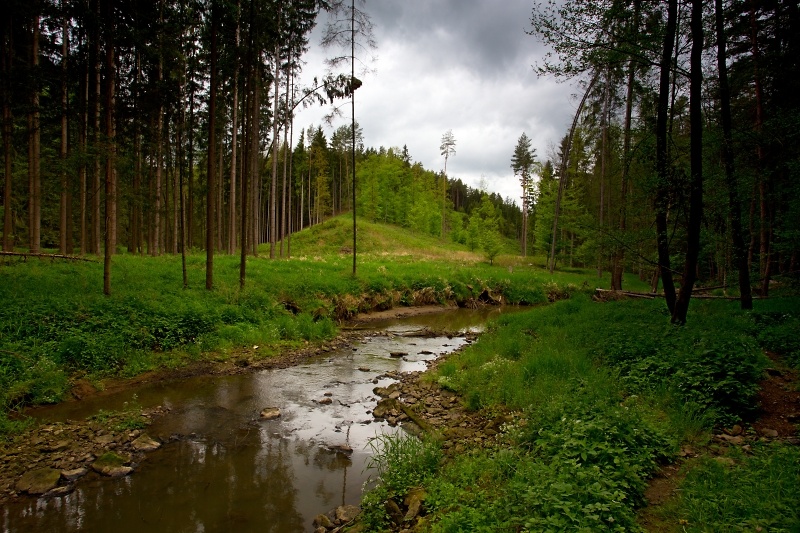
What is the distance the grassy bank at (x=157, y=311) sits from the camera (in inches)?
368

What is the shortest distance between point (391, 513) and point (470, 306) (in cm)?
2051

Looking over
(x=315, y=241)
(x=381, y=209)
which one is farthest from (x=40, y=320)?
(x=381, y=209)

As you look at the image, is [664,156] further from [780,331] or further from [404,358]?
[404,358]

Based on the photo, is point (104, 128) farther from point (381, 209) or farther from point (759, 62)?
point (381, 209)

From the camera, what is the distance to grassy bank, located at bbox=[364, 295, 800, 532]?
3613mm

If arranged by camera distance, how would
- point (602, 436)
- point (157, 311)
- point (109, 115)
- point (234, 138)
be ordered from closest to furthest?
point (602, 436)
point (109, 115)
point (157, 311)
point (234, 138)

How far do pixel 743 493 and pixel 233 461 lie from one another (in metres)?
7.03

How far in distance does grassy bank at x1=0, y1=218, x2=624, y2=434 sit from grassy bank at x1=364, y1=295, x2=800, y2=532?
7.64m

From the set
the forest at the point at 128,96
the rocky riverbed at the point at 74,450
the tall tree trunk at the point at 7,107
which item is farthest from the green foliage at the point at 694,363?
the tall tree trunk at the point at 7,107

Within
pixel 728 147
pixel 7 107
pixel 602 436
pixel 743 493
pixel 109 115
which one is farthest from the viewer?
pixel 7 107

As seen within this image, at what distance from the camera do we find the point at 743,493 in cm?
357

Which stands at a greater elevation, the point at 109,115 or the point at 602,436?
the point at 109,115

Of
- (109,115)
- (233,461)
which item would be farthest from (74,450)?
(109,115)

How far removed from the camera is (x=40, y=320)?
1015 centimetres
